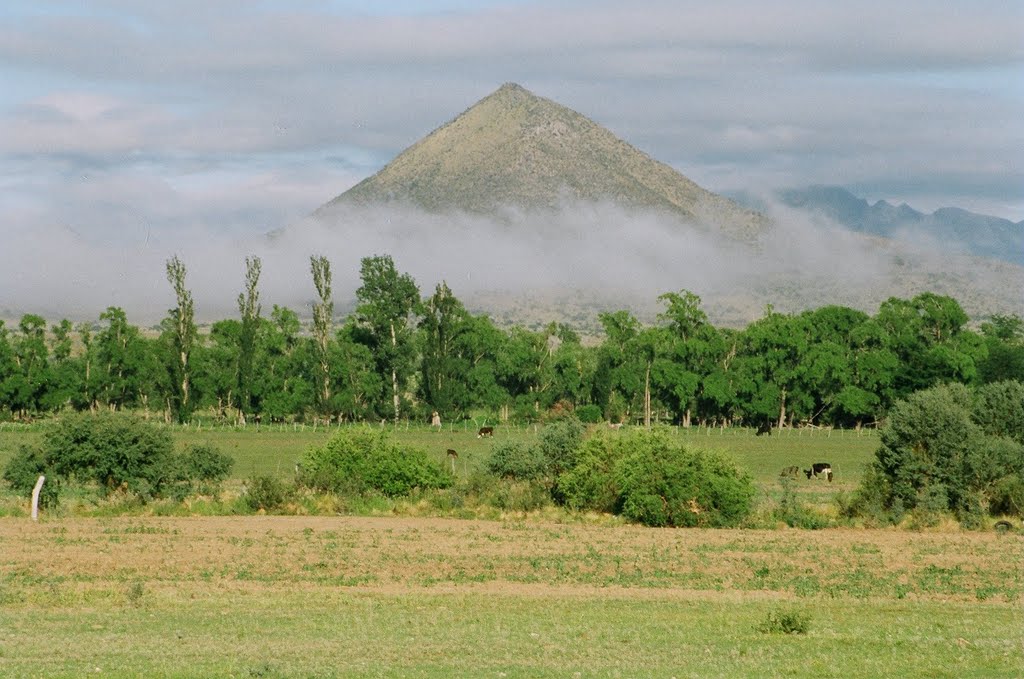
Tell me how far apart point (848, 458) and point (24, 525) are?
182 feet

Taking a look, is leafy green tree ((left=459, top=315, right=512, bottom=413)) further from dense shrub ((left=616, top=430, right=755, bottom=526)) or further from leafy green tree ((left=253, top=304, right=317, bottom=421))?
dense shrub ((left=616, top=430, right=755, bottom=526))

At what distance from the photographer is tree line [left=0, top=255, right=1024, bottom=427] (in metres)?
120

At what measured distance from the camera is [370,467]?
50875 millimetres

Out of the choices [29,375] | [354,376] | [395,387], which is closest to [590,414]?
[395,387]

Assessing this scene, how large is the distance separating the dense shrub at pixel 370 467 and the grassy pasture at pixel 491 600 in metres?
5.93

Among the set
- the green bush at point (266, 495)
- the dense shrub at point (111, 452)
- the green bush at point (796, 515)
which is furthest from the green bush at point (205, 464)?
the green bush at point (796, 515)

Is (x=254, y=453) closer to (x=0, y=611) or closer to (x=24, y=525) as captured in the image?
(x=24, y=525)

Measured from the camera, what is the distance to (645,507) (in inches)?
1732

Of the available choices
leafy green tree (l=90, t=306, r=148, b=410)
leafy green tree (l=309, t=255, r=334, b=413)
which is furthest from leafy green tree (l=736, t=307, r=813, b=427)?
leafy green tree (l=90, t=306, r=148, b=410)

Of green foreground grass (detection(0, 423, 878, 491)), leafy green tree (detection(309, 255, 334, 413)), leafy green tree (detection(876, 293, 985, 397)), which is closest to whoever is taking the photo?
green foreground grass (detection(0, 423, 878, 491))

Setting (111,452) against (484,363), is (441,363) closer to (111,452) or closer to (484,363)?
(484,363)

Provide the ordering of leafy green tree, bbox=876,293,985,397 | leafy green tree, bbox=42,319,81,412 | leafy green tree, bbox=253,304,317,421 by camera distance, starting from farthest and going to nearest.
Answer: leafy green tree, bbox=876,293,985,397
leafy green tree, bbox=42,319,81,412
leafy green tree, bbox=253,304,317,421

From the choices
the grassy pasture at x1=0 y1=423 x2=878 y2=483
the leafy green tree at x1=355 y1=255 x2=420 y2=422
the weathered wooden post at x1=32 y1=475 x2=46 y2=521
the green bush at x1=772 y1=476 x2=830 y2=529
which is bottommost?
the grassy pasture at x1=0 y1=423 x2=878 y2=483

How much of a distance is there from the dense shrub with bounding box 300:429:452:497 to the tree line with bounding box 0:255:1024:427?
200 feet
